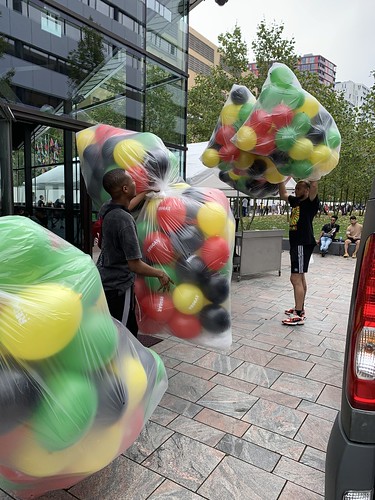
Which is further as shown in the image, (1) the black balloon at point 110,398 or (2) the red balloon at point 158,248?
(2) the red balloon at point 158,248

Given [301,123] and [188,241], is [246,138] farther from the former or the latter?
[188,241]

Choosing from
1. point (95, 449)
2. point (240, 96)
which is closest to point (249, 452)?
point (95, 449)

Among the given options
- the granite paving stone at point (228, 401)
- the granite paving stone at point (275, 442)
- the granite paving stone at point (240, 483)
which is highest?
the granite paving stone at point (240, 483)

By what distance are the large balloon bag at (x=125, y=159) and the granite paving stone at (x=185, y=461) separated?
5.87ft

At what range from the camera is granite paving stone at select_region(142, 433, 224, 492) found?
2214 millimetres

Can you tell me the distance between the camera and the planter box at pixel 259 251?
23.9 ft

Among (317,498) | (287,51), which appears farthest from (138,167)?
(287,51)

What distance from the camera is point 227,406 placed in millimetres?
2969

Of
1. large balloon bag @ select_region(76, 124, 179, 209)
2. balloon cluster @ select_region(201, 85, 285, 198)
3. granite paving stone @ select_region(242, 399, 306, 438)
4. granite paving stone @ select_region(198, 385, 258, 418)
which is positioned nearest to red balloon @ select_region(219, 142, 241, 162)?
balloon cluster @ select_region(201, 85, 285, 198)

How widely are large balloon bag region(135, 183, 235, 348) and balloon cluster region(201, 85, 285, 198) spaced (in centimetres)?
180

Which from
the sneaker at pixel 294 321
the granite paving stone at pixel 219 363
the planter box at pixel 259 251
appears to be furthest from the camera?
the planter box at pixel 259 251

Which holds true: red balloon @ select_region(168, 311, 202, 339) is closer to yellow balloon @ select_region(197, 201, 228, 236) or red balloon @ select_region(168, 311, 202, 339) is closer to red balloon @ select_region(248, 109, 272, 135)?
yellow balloon @ select_region(197, 201, 228, 236)

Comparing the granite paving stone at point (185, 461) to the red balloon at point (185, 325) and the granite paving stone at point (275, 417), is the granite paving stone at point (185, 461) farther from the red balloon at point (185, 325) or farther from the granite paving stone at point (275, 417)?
the red balloon at point (185, 325)

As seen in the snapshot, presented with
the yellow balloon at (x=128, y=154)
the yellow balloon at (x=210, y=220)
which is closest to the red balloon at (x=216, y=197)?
the yellow balloon at (x=210, y=220)
